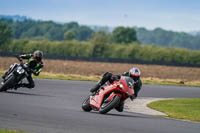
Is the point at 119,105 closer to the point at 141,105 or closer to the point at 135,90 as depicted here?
the point at 135,90

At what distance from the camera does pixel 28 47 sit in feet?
280

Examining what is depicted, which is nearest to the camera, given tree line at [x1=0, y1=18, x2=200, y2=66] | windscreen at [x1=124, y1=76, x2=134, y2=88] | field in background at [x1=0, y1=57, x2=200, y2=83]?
windscreen at [x1=124, y1=76, x2=134, y2=88]

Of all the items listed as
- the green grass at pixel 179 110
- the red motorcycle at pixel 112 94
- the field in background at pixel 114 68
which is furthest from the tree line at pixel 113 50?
the red motorcycle at pixel 112 94

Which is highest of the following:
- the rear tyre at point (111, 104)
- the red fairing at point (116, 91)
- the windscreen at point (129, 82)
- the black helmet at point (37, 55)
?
the black helmet at point (37, 55)

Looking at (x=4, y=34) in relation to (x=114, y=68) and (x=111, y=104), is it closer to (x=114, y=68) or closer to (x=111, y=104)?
(x=114, y=68)

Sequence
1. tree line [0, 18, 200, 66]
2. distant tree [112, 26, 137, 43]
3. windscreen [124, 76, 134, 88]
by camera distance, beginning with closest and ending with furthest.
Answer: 1. windscreen [124, 76, 134, 88]
2. tree line [0, 18, 200, 66]
3. distant tree [112, 26, 137, 43]

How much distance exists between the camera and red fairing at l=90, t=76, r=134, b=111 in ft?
42.8

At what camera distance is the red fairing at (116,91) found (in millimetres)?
13047

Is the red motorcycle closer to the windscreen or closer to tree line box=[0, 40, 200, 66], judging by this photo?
the windscreen

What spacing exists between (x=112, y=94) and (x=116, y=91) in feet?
0.42

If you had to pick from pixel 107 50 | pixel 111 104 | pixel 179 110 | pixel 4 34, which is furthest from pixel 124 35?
pixel 111 104

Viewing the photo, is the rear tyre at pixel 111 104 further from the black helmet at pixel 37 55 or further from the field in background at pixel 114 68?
the field in background at pixel 114 68

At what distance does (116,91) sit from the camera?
13.2 m

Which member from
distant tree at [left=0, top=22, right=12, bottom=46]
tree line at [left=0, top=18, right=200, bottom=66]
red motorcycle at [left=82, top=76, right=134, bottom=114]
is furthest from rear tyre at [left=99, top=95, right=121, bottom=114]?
distant tree at [left=0, top=22, right=12, bottom=46]
